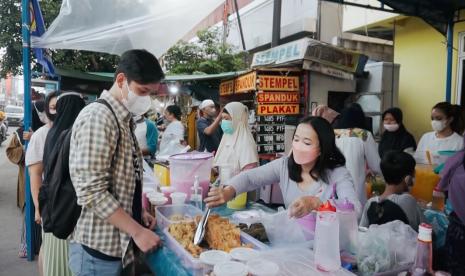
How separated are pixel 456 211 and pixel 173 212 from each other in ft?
5.61

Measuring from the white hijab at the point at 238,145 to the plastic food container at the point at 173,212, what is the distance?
1.13 m

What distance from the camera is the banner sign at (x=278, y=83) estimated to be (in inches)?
260

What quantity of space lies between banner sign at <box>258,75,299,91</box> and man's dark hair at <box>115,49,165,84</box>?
502 centimetres

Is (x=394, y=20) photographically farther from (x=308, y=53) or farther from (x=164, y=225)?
(x=164, y=225)

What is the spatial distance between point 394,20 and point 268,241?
717 centimetres

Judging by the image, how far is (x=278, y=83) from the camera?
679 cm

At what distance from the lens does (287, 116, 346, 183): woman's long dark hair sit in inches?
80.7

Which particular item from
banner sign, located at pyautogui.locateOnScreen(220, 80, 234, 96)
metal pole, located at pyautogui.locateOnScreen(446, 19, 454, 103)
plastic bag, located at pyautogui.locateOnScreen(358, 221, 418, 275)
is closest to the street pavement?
plastic bag, located at pyautogui.locateOnScreen(358, 221, 418, 275)

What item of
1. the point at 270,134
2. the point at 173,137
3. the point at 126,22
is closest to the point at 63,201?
the point at 126,22

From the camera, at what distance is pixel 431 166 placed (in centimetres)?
380

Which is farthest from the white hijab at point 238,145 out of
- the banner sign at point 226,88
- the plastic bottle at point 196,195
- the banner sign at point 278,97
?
the banner sign at point 226,88

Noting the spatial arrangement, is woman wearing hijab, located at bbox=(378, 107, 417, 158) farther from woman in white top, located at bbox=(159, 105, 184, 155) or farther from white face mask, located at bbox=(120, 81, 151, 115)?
white face mask, located at bbox=(120, 81, 151, 115)

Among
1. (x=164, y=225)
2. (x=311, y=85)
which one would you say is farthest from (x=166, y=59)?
(x=164, y=225)

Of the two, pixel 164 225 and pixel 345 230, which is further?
pixel 164 225
